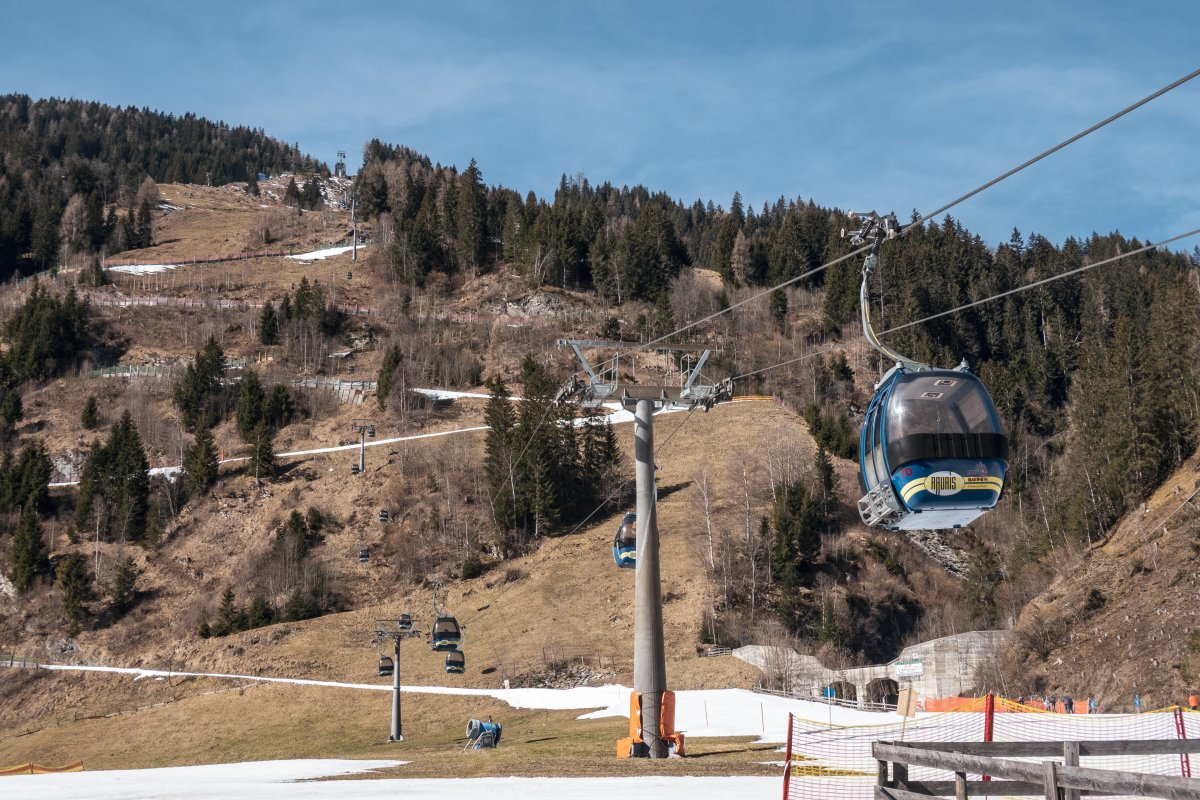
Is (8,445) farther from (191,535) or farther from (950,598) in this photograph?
(950,598)

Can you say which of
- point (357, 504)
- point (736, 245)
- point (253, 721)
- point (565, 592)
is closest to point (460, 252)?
point (736, 245)

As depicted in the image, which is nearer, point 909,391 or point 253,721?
point 909,391

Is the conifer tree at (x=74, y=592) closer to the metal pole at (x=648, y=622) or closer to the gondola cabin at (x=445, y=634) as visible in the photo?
the gondola cabin at (x=445, y=634)

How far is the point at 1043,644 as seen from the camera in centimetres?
4781

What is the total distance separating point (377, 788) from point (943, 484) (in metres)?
10.3

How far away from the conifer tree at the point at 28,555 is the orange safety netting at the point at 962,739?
6580 cm

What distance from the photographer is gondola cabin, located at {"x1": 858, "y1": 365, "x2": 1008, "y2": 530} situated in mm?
16562

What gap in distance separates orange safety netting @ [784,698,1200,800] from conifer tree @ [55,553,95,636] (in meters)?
59.2

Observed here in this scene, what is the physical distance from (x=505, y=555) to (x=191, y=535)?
967 inches

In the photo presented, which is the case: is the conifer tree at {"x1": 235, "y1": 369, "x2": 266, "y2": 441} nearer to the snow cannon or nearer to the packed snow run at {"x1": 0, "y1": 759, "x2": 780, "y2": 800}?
the snow cannon

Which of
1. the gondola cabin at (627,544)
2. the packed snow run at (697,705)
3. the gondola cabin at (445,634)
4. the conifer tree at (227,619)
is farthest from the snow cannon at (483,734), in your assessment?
the conifer tree at (227,619)

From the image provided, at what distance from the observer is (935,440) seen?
1656 cm

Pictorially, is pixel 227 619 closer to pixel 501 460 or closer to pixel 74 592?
pixel 74 592

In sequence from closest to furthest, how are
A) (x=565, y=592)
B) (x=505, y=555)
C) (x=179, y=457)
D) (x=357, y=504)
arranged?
(x=565, y=592)
(x=505, y=555)
(x=357, y=504)
(x=179, y=457)
